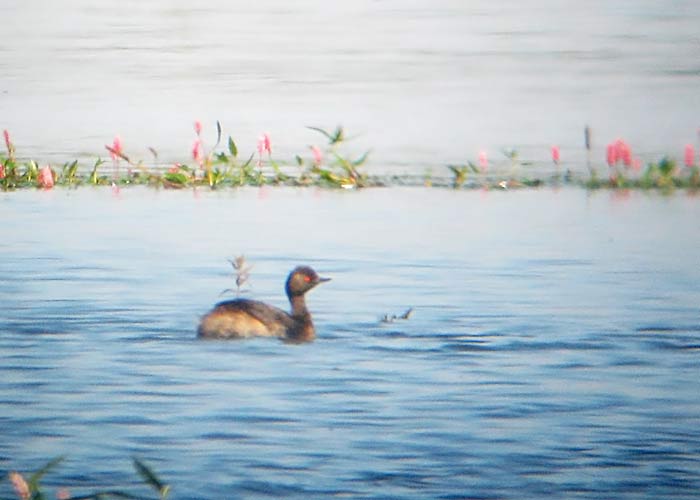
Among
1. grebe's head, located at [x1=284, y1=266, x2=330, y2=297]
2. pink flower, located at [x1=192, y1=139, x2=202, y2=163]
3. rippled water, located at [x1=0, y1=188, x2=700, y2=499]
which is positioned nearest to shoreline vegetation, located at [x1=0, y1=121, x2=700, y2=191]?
pink flower, located at [x1=192, y1=139, x2=202, y2=163]

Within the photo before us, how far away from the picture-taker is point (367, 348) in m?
4.70

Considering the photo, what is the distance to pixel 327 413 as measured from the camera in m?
4.01

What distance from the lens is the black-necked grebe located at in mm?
4758

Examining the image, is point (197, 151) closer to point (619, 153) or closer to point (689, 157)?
point (619, 153)

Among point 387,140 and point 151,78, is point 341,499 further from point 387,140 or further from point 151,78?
point 387,140

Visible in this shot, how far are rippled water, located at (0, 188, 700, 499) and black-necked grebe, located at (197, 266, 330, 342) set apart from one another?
0.05 meters

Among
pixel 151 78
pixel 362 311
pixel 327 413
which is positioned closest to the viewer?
pixel 327 413

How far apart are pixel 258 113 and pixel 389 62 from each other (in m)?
0.62

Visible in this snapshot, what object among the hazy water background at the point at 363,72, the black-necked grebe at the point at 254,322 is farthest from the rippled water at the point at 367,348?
the hazy water background at the point at 363,72

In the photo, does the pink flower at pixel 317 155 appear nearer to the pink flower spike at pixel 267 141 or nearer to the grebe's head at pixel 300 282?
the pink flower spike at pixel 267 141

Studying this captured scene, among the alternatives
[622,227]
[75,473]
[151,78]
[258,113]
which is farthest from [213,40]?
[75,473]

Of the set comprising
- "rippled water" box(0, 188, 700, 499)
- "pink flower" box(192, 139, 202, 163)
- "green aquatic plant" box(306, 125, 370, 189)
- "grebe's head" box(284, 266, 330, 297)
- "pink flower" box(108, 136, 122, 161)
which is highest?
"pink flower" box(108, 136, 122, 161)

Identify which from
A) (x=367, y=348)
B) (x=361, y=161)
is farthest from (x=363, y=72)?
(x=367, y=348)

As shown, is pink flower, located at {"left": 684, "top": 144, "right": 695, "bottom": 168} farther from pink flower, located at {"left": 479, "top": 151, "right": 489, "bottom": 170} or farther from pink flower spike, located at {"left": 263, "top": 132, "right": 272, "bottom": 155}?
pink flower spike, located at {"left": 263, "top": 132, "right": 272, "bottom": 155}
